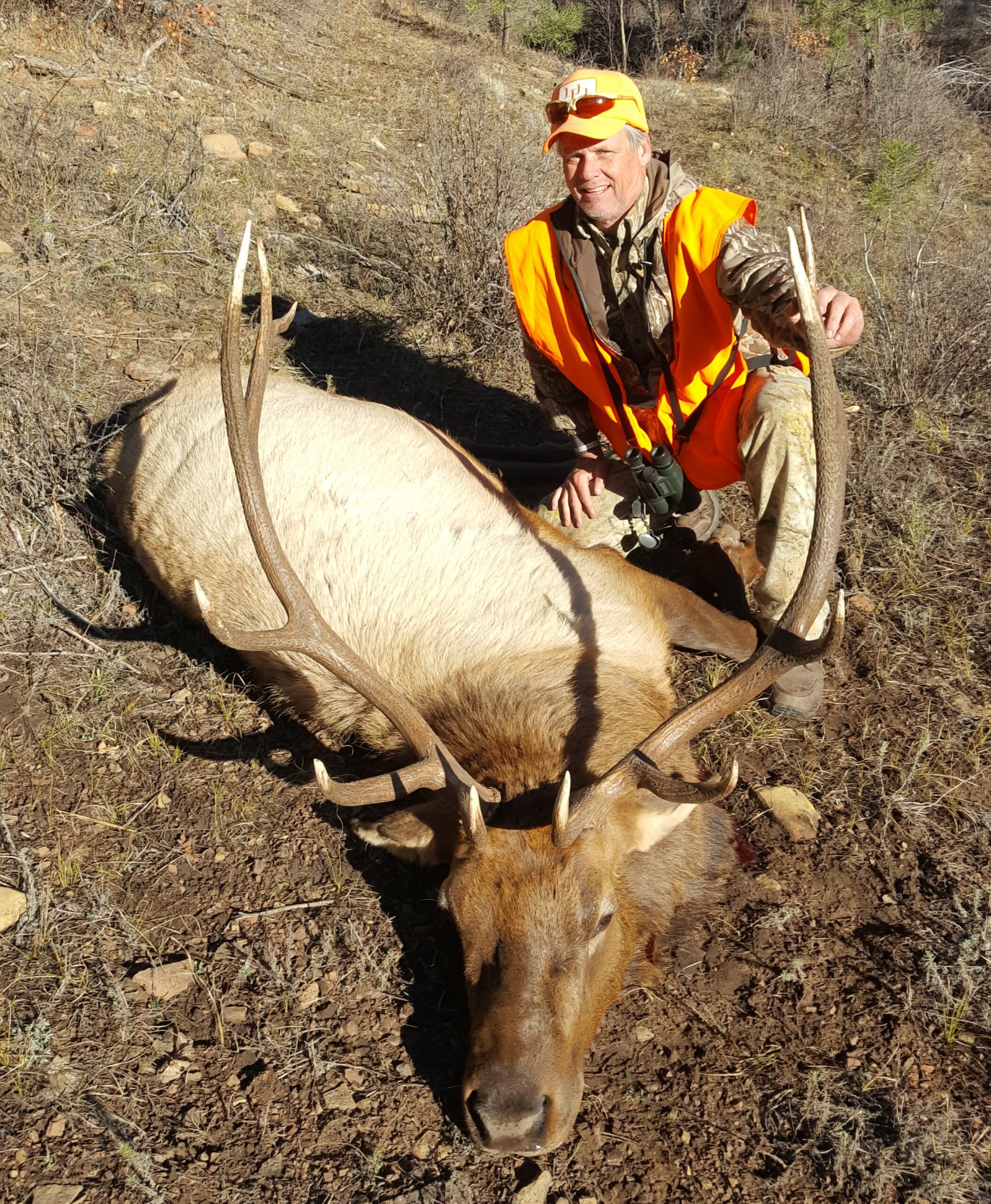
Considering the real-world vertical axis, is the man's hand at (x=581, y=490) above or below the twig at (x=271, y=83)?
below

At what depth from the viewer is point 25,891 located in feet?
10.1

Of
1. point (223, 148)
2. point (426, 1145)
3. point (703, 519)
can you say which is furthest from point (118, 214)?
point (426, 1145)

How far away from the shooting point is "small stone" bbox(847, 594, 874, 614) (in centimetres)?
414

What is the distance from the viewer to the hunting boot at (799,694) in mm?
3625

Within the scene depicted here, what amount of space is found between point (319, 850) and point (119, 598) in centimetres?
165

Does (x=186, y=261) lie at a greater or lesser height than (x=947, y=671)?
greater

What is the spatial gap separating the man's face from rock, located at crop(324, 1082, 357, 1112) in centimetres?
318

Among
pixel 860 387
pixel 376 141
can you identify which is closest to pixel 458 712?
pixel 860 387

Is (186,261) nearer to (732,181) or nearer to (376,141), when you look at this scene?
(376,141)

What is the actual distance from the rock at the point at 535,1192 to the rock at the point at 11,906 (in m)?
1.75

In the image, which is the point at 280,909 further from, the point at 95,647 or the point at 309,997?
the point at 95,647

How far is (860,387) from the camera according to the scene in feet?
17.9

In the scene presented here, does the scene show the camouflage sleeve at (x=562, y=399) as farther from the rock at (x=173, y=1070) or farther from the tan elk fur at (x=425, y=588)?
the rock at (x=173, y=1070)

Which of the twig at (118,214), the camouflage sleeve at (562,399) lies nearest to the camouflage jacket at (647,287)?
the camouflage sleeve at (562,399)
